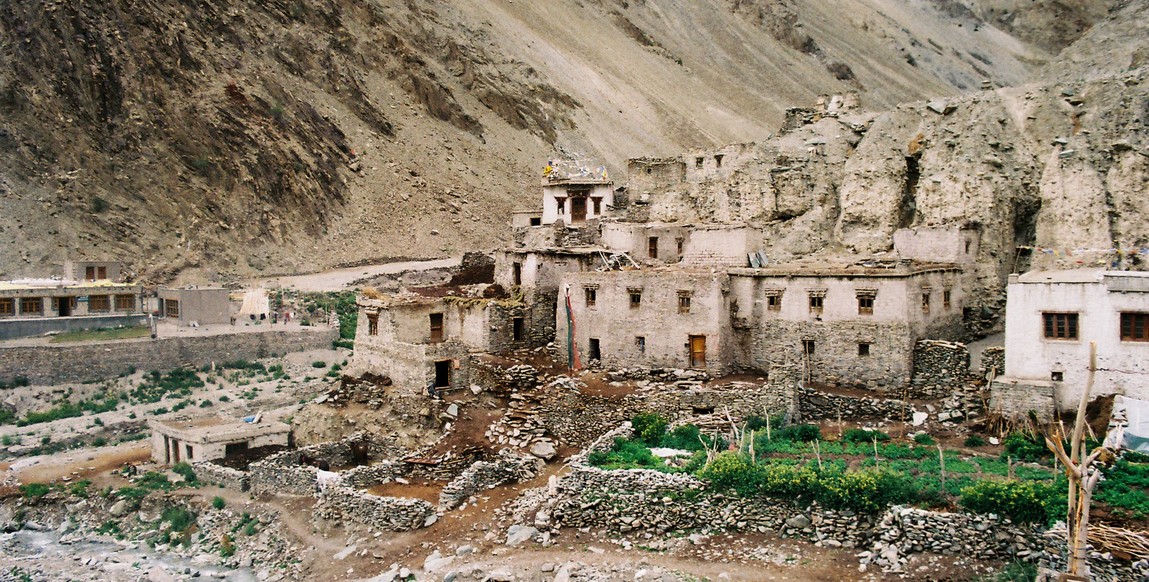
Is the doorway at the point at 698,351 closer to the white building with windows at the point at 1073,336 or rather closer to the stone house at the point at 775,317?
the stone house at the point at 775,317

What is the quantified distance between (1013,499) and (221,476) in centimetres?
1789

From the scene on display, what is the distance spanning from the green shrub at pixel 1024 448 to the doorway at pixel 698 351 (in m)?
7.54

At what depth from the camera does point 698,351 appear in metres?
25.3

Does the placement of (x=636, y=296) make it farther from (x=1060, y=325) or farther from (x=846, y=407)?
(x=1060, y=325)

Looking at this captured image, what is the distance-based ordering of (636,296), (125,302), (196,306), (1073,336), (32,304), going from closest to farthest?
1. (1073,336)
2. (636,296)
3. (32,304)
4. (125,302)
5. (196,306)

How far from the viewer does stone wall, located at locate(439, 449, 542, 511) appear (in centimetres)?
2106

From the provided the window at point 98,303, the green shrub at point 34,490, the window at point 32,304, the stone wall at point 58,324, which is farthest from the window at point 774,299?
the window at point 32,304

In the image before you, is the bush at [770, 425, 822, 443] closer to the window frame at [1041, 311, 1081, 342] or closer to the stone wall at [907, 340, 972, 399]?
the stone wall at [907, 340, 972, 399]

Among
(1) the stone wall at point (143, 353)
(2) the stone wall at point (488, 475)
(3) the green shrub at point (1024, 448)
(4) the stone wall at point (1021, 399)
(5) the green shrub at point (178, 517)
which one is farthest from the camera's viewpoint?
(1) the stone wall at point (143, 353)

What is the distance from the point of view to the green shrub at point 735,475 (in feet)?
61.3

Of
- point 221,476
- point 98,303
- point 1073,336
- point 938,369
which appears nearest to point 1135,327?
point 1073,336

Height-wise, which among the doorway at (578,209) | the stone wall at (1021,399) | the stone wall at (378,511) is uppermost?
the doorway at (578,209)

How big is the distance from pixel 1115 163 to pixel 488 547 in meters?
18.5

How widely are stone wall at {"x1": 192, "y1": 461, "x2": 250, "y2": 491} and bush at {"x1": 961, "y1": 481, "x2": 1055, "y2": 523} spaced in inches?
641
